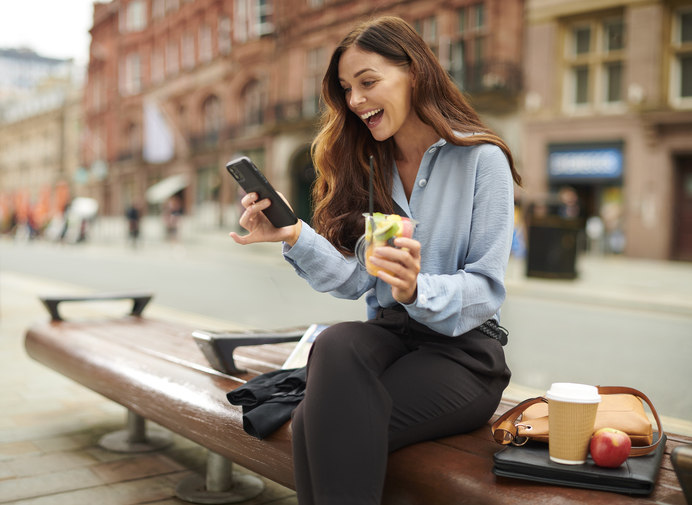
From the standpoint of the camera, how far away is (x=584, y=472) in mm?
1383

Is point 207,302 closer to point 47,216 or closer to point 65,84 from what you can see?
point 47,216

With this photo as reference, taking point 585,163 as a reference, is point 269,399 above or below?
below

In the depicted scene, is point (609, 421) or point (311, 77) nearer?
point (609, 421)

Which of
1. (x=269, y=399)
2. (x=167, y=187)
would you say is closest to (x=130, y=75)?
(x=167, y=187)

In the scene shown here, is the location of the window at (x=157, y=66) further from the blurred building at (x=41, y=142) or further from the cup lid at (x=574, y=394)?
the cup lid at (x=574, y=394)

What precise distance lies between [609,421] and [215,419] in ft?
3.62

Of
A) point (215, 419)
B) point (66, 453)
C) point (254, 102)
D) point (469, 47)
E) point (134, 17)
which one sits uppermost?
point (134, 17)

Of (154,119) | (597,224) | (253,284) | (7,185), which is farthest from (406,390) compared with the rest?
(7,185)

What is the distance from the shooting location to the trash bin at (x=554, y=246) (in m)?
11.5

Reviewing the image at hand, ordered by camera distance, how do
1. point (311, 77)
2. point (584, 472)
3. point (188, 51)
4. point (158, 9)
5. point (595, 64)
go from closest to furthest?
point (584, 472) → point (595, 64) → point (311, 77) → point (188, 51) → point (158, 9)

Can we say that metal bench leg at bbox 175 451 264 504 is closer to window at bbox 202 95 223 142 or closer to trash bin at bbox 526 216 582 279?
trash bin at bbox 526 216 582 279

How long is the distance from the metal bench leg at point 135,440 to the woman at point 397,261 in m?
1.48

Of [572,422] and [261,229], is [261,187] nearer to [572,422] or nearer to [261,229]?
[261,229]

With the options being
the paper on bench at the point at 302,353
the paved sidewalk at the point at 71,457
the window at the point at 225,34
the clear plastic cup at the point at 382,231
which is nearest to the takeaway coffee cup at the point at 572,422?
the clear plastic cup at the point at 382,231
